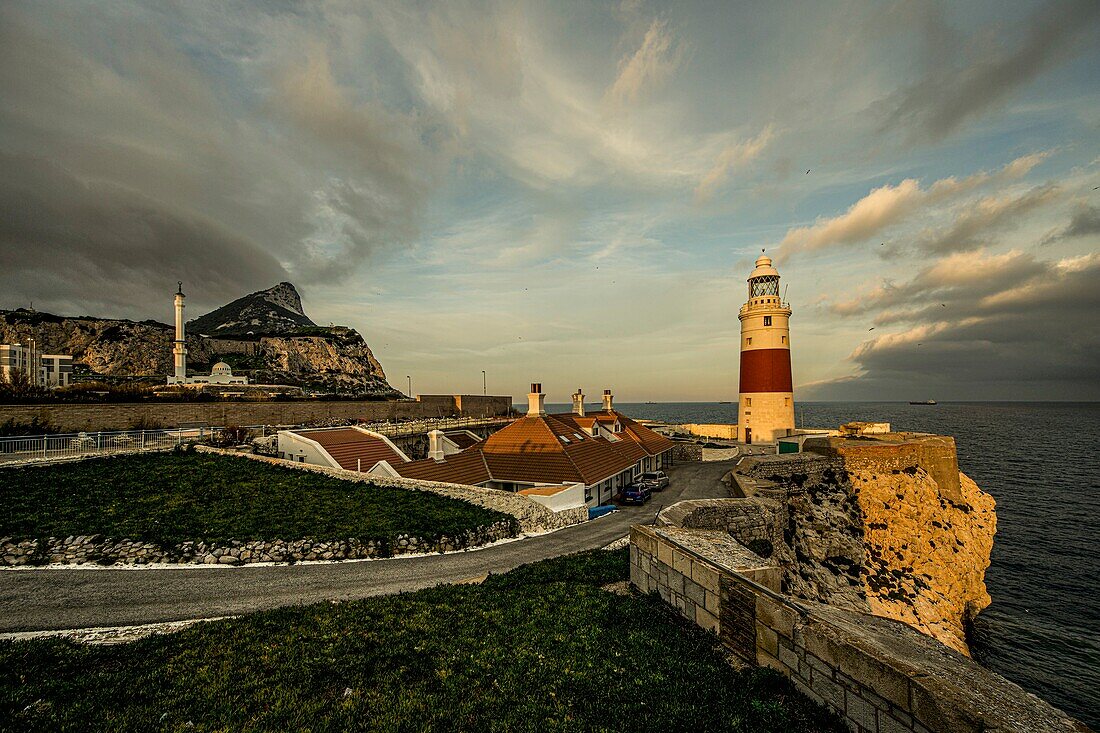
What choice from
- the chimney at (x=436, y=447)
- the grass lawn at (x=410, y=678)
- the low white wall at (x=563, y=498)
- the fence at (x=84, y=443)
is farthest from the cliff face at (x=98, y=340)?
the grass lawn at (x=410, y=678)

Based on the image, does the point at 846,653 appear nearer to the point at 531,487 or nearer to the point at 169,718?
the point at 169,718

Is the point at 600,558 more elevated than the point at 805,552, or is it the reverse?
the point at 600,558

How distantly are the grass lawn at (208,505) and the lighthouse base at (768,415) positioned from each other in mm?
31512

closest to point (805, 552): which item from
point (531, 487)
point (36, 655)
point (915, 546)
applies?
point (915, 546)

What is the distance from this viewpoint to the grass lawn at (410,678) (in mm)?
5473

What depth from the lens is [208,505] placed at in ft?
50.9

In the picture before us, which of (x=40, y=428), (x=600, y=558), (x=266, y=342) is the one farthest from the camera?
(x=266, y=342)

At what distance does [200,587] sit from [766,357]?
135 ft

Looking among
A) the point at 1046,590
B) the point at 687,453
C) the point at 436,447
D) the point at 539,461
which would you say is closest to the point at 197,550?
the point at 436,447

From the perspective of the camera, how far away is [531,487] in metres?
25.5

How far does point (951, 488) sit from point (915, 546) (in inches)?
320

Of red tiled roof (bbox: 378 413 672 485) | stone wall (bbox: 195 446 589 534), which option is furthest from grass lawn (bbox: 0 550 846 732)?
red tiled roof (bbox: 378 413 672 485)

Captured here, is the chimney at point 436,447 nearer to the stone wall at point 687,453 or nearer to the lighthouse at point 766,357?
the stone wall at point 687,453

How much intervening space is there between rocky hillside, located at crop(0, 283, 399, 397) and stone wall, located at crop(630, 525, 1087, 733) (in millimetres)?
74337
